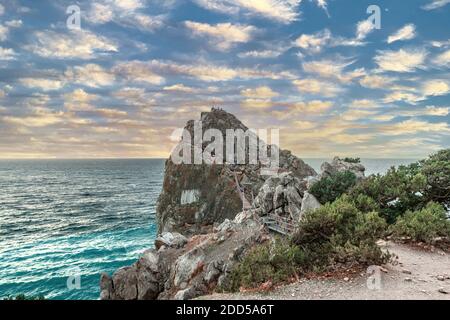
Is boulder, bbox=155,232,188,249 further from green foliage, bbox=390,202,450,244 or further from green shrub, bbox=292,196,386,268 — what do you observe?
green foliage, bbox=390,202,450,244

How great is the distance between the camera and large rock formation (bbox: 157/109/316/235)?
44925mm

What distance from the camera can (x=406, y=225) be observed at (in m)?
16.6

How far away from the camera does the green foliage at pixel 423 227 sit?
15891mm

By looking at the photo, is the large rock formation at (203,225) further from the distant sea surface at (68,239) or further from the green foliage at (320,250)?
the distant sea surface at (68,239)

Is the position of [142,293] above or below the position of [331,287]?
below

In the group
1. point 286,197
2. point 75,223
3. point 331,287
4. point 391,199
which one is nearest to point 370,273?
point 331,287

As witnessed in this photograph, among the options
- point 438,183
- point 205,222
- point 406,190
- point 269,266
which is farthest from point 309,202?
→ point 205,222

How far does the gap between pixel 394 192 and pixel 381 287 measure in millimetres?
12260

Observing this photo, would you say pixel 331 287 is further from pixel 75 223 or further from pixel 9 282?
pixel 75 223

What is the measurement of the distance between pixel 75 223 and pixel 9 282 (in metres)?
26.5

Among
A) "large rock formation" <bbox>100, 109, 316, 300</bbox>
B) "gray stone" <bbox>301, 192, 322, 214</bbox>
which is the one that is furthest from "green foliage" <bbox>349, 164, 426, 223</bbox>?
"large rock formation" <bbox>100, 109, 316, 300</bbox>

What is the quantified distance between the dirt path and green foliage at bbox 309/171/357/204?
12783mm

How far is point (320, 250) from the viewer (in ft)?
43.9

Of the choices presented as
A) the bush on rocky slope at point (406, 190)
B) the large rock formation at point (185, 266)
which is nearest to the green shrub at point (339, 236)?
the large rock formation at point (185, 266)
